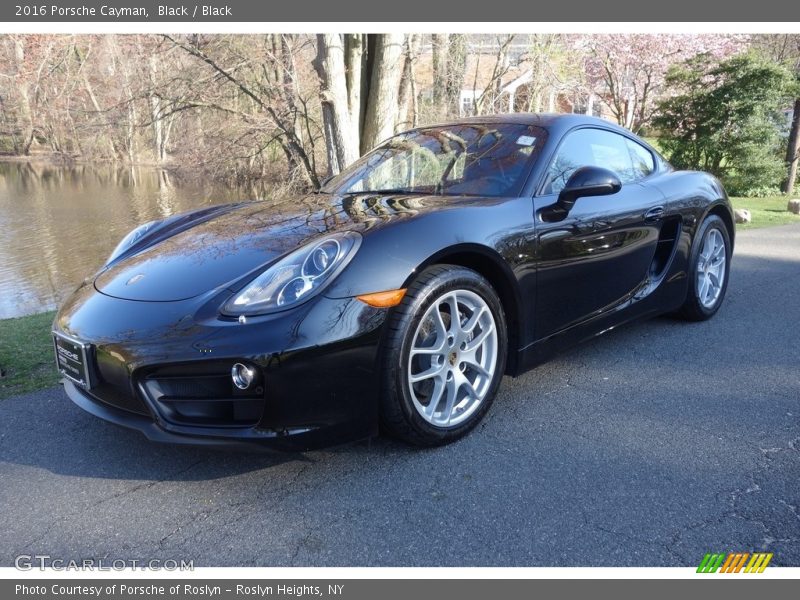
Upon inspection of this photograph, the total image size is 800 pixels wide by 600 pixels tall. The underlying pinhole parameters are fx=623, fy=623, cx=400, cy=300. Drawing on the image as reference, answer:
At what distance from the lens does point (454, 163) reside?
11.2 feet

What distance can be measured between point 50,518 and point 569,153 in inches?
116

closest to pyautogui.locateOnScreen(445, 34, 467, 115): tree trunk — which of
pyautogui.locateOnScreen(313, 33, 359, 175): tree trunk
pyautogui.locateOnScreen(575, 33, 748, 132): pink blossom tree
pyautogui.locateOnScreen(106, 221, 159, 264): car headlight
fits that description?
pyautogui.locateOnScreen(575, 33, 748, 132): pink blossom tree

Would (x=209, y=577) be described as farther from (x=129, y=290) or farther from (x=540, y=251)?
(x=540, y=251)

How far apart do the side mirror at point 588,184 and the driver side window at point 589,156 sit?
12cm


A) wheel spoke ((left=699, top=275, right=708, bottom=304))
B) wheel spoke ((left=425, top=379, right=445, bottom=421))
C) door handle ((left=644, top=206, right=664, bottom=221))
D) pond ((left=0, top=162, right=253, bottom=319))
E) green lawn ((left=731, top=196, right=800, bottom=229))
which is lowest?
pond ((left=0, top=162, right=253, bottom=319))

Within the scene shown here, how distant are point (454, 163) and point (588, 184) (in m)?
0.76

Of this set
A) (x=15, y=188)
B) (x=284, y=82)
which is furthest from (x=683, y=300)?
(x=15, y=188)

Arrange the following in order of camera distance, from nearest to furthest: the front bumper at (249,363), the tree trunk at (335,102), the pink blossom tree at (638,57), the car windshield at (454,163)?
the front bumper at (249,363)
the car windshield at (454,163)
the tree trunk at (335,102)
the pink blossom tree at (638,57)

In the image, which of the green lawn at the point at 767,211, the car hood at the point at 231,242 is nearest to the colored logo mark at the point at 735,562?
the car hood at the point at 231,242

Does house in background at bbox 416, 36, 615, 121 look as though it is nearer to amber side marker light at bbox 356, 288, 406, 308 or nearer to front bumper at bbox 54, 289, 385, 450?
amber side marker light at bbox 356, 288, 406, 308

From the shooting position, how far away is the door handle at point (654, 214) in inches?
147

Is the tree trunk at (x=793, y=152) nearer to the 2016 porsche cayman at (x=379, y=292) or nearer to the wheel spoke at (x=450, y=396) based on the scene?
the 2016 porsche cayman at (x=379, y=292)

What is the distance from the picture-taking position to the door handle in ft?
12.2

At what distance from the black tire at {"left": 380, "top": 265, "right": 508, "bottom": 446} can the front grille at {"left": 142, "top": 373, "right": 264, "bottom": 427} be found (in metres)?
0.52
